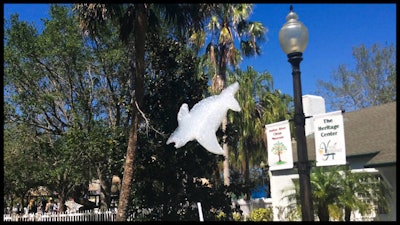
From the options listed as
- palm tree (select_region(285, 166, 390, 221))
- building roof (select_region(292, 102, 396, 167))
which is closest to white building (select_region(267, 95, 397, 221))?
building roof (select_region(292, 102, 396, 167))

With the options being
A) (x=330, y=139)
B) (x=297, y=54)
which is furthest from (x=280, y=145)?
(x=297, y=54)

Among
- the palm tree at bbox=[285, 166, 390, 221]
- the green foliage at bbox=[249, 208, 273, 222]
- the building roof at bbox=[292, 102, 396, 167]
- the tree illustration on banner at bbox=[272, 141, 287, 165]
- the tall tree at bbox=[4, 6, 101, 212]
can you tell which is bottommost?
the green foliage at bbox=[249, 208, 273, 222]

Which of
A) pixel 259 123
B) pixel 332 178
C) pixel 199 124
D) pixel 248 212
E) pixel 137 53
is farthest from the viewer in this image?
pixel 259 123

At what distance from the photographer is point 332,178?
13.6 m

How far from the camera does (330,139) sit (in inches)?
340

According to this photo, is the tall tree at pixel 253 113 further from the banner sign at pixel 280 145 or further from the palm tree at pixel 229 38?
the banner sign at pixel 280 145

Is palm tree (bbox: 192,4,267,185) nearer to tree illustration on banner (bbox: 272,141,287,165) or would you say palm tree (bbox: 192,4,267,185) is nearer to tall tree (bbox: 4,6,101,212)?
tall tree (bbox: 4,6,101,212)

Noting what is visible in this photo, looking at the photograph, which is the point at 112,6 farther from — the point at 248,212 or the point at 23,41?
the point at 248,212

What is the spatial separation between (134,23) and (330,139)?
667cm

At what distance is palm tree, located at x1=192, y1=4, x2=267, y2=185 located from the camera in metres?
21.1

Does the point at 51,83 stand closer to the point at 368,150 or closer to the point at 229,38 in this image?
the point at 229,38

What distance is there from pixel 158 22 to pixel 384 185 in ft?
28.7

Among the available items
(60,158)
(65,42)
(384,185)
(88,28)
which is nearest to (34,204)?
(60,158)

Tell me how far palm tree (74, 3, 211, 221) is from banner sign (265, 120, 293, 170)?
4109 millimetres
